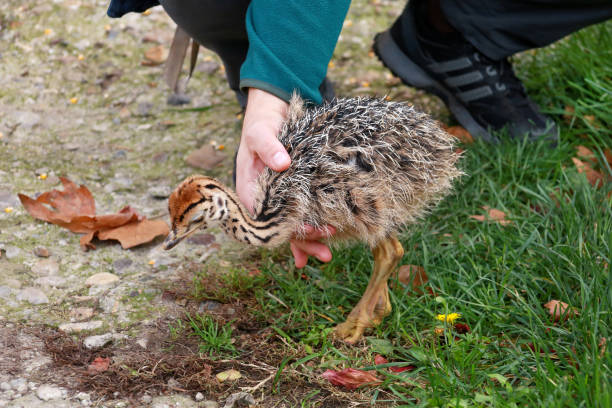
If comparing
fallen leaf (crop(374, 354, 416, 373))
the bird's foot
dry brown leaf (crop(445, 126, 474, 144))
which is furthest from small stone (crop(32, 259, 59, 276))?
dry brown leaf (crop(445, 126, 474, 144))

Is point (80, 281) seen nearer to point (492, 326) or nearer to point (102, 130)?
point (102, 130)

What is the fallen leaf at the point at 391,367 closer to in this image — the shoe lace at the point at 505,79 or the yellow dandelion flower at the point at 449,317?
the yellow dandelion flower at the point at 449,317

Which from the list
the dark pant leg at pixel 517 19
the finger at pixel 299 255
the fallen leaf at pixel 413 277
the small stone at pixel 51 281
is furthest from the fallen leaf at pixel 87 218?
the dark pant leg at pixel 517 19

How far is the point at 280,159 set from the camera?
2.56 m

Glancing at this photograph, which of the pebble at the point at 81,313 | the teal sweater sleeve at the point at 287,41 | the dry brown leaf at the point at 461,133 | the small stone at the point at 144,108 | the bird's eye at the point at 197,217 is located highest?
the teal sweater sleeve at the point at 287,41

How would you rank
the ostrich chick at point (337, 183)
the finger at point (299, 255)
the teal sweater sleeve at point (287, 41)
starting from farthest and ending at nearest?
1. the finger at point (299, 255)
2. the teal sweater sleeve at point (287, 41)
3. the ostrich chick at point (337, 183)

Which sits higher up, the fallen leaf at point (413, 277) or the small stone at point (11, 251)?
the fallen leaf at point (413, 277)

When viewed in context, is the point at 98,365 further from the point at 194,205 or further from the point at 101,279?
the point at 194,205

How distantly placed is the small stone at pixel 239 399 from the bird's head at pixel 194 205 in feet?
2.35

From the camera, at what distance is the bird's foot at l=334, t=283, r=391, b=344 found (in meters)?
2.85

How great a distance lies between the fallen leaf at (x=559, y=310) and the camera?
8.58 ft

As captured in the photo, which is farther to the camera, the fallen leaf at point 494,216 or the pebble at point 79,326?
the fallen leaf at point 494,216

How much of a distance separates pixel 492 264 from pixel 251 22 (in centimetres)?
173

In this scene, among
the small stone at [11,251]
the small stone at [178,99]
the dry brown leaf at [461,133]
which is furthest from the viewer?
the small stone at [178,99]
